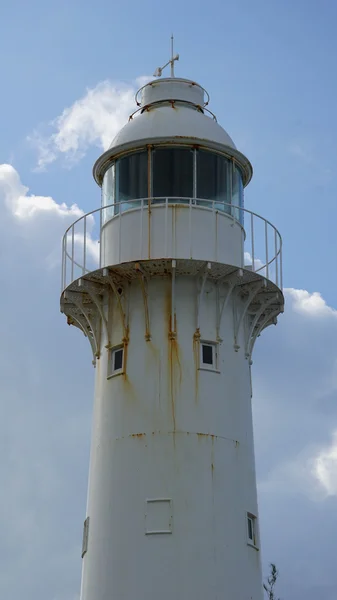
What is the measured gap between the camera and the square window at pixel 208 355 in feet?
94.7

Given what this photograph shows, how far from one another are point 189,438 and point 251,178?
24.3ft

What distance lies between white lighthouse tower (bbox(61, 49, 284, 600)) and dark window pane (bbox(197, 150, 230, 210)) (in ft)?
0.11

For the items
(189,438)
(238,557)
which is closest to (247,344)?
(189,438)

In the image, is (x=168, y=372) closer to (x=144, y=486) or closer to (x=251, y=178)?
(x=144, y=486)

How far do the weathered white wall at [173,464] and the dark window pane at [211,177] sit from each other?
2.33 meters

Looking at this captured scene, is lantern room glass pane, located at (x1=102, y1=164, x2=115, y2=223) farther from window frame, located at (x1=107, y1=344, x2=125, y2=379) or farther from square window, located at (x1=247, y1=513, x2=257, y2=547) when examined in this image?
square window, located at (x1=247, y1=513, x2=257, y2=547)

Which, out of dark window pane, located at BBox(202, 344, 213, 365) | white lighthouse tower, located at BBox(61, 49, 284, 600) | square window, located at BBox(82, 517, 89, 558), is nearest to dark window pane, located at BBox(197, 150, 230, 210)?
white lighthouse tower, located at BBox(61, 49, 284, 600)

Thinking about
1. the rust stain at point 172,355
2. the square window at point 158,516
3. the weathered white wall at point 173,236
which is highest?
the weathered white wall at point 173,236

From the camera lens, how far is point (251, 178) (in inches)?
1245

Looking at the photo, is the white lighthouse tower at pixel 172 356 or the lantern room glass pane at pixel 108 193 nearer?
the white lighthouse tower at pixel 172 356

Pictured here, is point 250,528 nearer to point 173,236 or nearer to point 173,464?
point 173,464

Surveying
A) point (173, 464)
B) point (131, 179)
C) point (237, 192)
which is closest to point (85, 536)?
point (173, 464)

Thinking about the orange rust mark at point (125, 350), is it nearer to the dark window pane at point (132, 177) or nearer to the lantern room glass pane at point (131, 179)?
the lantern room glass pane at point (131, 179)

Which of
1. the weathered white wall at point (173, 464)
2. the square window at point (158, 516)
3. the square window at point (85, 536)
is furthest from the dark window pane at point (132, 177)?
the square window at point (85, 536)
